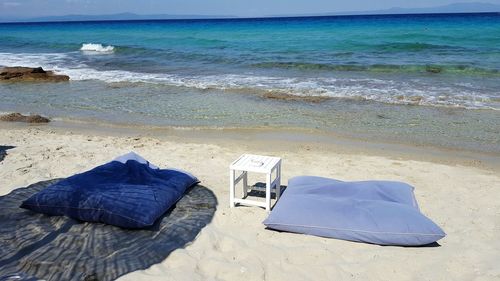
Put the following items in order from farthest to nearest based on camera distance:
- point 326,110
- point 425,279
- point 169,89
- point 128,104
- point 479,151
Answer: point 169,89 → point 128,104 → point 326,110 → point 479,151 → point 425,279

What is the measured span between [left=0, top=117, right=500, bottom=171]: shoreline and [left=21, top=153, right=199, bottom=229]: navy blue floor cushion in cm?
330

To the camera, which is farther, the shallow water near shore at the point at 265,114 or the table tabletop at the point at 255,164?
the shallow water near shore at the point at 265,114

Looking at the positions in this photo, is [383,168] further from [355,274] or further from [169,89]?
[169,89]

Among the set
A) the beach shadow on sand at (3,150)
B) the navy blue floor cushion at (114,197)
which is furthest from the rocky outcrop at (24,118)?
the navy blue floor cushion at (114,197)

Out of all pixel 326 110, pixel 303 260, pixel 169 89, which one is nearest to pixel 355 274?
pixel 303 260

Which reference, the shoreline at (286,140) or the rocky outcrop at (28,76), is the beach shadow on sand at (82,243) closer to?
the shoreline at (286,140)

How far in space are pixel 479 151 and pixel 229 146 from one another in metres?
5.08

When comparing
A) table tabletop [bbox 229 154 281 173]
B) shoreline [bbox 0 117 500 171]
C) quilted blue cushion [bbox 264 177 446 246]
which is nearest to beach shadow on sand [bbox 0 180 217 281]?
table tabletop [bbox 229 154 281 173]

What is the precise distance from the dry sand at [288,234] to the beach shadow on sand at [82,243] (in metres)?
0.18

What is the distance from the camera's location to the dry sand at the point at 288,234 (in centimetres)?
445

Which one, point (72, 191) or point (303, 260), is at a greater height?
point (72, 191)

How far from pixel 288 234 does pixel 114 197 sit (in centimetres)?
217

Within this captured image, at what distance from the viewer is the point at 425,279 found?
4316mm

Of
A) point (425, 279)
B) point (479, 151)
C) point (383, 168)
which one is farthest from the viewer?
point (479, 151)
